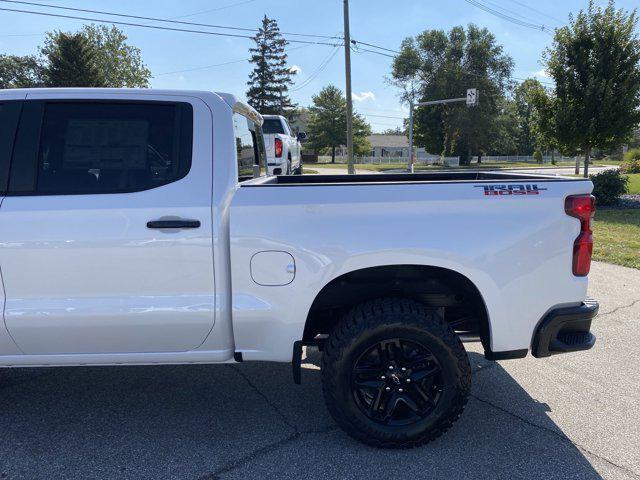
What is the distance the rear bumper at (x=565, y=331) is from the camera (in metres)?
2.72

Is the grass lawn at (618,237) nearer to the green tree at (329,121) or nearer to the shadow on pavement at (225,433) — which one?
the shadow on pavement at (225,433)

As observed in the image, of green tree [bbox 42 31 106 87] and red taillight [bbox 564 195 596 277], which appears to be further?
green tree [bbox 42 31 106 87]

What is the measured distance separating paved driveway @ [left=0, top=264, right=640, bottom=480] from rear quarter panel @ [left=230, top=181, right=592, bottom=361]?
694 millimetres

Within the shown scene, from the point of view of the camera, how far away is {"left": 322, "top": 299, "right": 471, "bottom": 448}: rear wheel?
2689 mm

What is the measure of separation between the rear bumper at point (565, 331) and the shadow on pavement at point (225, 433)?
0.59 meters

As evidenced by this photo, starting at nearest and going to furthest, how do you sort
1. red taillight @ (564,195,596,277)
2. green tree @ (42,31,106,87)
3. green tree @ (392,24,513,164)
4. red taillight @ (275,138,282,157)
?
1. red taillight @ (564,195,596,277)
2. red taillight @ (275,138,282,157)
3. green tree @ (42,31,106,87)
4. green tree @ (392,24,513,164)

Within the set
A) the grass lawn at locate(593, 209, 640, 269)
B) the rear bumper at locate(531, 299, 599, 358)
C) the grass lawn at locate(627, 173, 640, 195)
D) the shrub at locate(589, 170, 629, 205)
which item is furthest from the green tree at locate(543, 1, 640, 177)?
the rear bumper at locate(531, 299, 599, 358)

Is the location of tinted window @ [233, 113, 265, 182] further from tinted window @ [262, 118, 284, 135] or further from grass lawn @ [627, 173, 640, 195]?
grass lawn @ [627, 173, 640, 195]

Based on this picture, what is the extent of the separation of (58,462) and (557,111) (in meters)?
14.2

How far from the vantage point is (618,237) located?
8.96 m

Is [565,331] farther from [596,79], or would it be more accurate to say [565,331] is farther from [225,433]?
[596,79]

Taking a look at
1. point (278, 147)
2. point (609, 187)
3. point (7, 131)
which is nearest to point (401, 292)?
point (7, 131)

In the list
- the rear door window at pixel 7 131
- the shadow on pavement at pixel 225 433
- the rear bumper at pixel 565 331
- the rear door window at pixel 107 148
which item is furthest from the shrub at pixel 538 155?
the rear door window at pixel 7 131

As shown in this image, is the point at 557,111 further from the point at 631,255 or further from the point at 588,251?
the point at 588,251
